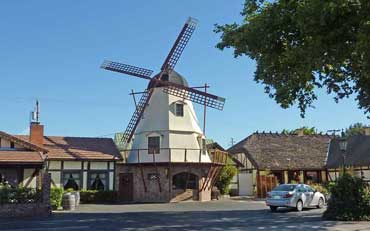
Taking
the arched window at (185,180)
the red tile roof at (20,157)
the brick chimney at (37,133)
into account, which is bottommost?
the arched window at (185,180)

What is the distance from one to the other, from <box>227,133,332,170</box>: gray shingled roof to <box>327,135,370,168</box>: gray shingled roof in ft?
5.29

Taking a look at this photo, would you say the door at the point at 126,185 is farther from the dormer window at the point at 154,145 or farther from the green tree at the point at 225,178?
the green tree at the point at 225,178

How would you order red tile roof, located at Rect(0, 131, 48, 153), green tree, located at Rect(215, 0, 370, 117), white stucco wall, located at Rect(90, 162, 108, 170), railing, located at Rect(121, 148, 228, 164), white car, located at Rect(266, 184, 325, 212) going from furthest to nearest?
railing, located at Rect(121, 148, 228, 164) < white stucco wall, located at Rect(90, 162, 108, 170) < red tile roof, located at Rect(0, 131, 48, 153) < white car, located at Rect(266, 184, 325, 212) < green tree, located at Rect(215, 0, 370, 117)

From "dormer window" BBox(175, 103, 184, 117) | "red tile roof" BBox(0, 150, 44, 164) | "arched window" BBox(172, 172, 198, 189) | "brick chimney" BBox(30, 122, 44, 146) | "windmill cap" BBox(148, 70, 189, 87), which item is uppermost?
"windmill cap" BBox(148, 70, 189, 87)

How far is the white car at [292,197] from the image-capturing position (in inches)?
926

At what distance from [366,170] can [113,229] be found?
92.2ft

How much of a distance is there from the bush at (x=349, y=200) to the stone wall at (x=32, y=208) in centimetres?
1351

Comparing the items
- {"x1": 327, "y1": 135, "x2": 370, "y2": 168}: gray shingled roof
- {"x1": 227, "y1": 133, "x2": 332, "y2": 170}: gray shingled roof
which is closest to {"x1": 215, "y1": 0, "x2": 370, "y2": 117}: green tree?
{"x1": 327, "y1": 135, "x2": 370, "y2": 168}: gray shingled roof

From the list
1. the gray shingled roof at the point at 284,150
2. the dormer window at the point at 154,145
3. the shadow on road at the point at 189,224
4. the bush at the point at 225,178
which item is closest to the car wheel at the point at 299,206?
the shadow on road at the point at 189,224

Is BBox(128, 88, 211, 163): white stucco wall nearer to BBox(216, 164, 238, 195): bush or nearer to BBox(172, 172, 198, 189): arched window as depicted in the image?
BBox(172, 172, 198, 189): arched window

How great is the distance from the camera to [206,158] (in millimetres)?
36969

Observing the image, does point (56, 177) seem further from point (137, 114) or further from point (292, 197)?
point (292, 197)

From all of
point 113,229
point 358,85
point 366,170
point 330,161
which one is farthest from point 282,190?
point 330,161

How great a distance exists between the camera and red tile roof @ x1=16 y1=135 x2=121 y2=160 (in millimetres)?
34000
